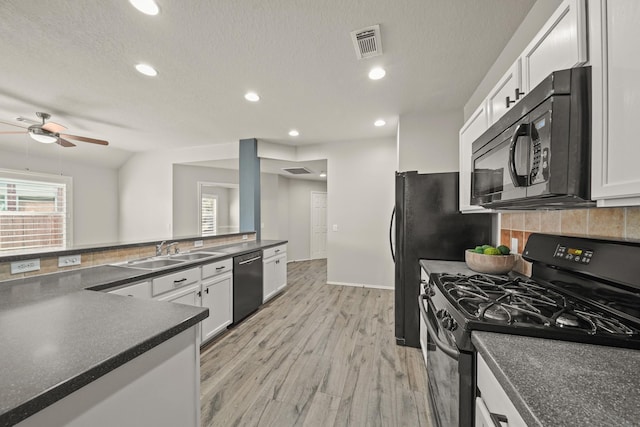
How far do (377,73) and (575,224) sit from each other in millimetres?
1887

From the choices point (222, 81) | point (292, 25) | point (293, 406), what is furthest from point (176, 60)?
point (293, 406)

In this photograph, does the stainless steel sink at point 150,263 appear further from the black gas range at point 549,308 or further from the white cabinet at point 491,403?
the white cabinet at point 491,403

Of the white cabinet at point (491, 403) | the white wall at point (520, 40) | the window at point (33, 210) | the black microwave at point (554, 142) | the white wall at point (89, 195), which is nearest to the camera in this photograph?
the white cabinet at point (491, 403)

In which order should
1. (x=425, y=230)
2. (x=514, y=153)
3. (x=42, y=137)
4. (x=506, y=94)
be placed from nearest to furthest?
(x=514, y=153), (x=506, y=94), (x=425, y=230), (x=42, y=137)

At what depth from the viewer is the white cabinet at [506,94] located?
1.26 meters

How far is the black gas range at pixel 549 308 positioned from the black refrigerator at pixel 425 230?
31.6 inches

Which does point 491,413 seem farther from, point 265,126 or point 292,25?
point 265,126

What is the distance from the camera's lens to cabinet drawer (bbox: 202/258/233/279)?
2.37 m

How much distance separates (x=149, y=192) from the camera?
5.28m

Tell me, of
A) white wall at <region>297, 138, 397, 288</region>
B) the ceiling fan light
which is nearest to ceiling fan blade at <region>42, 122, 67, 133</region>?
the ceiling fan light

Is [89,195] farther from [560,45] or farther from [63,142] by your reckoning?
[560,45]

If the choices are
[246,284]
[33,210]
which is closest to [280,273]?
[246,284]

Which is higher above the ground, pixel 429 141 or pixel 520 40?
pixel 520 40

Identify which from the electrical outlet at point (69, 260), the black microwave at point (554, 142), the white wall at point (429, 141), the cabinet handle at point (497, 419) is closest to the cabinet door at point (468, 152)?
the black microwave at point (554, 142)
